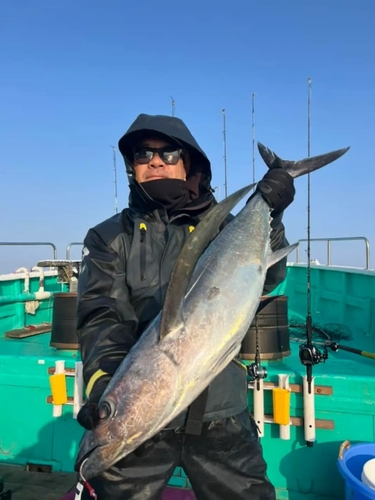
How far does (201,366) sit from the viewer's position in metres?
1.60

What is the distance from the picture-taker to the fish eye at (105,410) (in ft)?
5.03

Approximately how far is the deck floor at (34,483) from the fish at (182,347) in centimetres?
221

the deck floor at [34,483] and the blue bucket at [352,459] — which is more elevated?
the blue bucket at [352,459]

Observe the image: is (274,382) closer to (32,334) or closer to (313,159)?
(313,159)

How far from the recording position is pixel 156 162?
260 centimetres

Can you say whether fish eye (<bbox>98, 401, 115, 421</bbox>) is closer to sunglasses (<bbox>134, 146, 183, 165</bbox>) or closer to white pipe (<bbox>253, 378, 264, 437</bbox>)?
sunglasses (<bbox>134, 146, 183, 165</bbox>)

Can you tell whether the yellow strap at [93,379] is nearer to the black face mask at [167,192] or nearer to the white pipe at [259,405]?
the black face mask at [167,192]

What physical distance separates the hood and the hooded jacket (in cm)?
2

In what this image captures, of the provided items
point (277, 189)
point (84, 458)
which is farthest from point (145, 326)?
point (277, 189)

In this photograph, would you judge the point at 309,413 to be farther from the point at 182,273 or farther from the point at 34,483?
the point at 34,483

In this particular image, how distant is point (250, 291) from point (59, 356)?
2.61 metres

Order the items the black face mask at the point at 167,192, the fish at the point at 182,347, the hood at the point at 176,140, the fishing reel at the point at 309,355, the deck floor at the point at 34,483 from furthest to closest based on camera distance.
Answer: the deck floor at the point at 34,483 < the fishing reel at the point at 309,355 < the hood at the point at 176,140 < the black face mask at the point at 167,192 < the fish at the point at 182,347

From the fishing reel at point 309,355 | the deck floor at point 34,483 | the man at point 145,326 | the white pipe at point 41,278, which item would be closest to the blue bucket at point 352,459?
the fishing reel at point 309,355

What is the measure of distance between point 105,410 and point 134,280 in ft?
2.51
